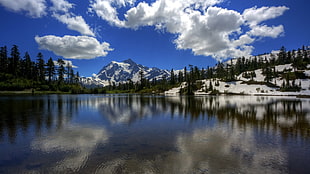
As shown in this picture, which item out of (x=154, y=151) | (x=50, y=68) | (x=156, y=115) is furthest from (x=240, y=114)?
(x=50, y=68)

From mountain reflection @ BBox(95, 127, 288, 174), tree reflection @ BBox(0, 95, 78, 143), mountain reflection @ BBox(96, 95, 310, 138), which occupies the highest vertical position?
tree reflection @ BBox(0, 95, 78, 143)

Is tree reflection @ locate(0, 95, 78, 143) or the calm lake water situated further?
tree reflection @ locate(0, 95, 78, 143)

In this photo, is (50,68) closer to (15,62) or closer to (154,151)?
(15,62)

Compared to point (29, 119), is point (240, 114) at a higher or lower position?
lower

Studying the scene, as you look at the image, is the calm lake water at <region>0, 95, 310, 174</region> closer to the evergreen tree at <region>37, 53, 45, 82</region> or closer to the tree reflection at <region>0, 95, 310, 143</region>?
the tree reflection at <region>0, 95, 310, 143</region>

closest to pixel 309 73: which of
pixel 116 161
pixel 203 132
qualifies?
pixel 203 132

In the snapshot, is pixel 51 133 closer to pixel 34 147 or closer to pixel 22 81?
pixel 34 147

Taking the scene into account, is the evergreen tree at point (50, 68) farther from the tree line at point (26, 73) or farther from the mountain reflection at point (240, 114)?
the mountain reflection at point (240, 114)

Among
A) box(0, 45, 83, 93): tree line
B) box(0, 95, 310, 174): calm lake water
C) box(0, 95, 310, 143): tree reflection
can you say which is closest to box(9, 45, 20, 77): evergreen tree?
box(0, 45, 83, 93): tree line

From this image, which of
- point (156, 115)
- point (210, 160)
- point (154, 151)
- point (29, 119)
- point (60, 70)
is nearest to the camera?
point (210, 160)

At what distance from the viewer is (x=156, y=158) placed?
32.3 ft

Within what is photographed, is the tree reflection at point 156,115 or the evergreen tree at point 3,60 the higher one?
the evergreen tree at point 3,60

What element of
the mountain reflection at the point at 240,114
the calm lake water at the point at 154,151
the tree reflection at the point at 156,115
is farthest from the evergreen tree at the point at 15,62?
the calm lake water at the point at 154,151

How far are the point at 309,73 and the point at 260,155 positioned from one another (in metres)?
182
